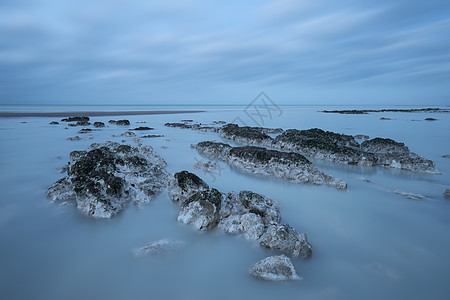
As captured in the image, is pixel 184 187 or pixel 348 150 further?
pixel 348 150

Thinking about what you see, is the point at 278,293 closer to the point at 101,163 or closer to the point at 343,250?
the point at 343,250

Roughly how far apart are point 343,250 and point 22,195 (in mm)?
8126

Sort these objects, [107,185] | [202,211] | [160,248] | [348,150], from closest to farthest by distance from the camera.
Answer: [160,248] → [202,211] → [107,185] → [348,150]

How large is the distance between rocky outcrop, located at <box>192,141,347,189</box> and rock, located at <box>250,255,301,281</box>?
4.61 meters

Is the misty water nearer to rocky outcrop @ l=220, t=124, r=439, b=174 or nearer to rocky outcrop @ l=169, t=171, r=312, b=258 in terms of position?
rocky outcrop @ l=169, t=171, r=312, b=258

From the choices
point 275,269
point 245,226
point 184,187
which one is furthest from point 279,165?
point 275,269

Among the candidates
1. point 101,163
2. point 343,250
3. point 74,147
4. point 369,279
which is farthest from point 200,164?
point 74,147

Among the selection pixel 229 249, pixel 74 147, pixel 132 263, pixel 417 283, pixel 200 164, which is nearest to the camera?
pixel 417 283

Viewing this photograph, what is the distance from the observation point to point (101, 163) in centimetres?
785

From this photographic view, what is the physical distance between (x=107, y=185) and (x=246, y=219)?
149 inches

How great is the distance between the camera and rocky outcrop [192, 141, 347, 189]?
8.14 metres

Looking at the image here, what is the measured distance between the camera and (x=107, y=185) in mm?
6254

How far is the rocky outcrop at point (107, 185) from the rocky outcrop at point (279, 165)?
3542 millimetres

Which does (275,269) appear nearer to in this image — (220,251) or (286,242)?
(286,242)
